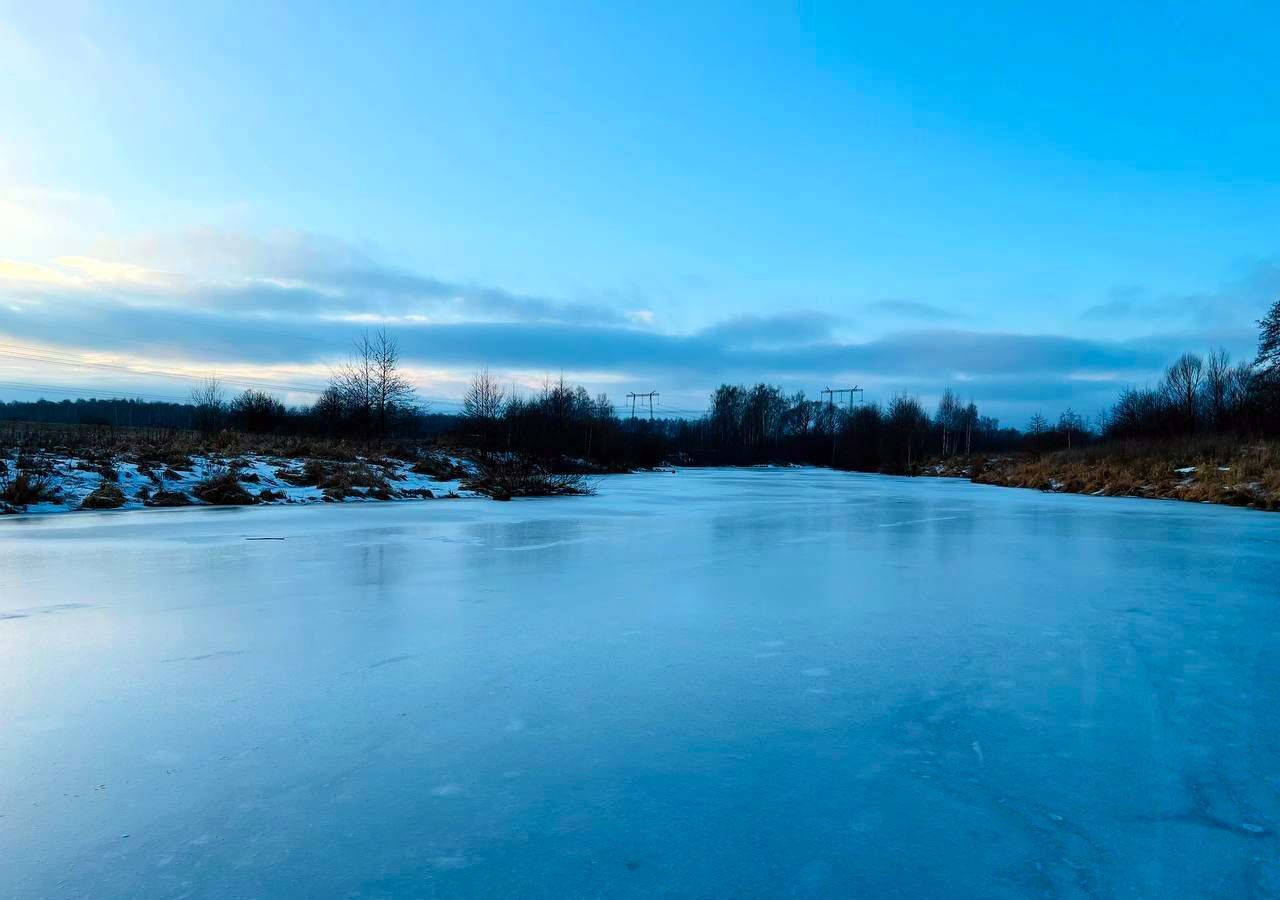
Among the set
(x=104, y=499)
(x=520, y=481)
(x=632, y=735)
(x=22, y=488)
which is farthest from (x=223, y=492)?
(x=632, y=735)

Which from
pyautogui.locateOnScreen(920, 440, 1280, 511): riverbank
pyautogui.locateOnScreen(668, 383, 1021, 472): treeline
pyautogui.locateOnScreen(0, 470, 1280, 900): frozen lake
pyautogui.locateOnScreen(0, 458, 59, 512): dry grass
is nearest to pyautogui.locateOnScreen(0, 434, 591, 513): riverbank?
pyautogui.locateOnScreen(0, 458, 59, 512): dry grass

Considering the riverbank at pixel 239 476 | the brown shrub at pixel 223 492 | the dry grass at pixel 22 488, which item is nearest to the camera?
the dry grass at pixel 22 488

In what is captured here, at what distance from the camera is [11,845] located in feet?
→ 5.09

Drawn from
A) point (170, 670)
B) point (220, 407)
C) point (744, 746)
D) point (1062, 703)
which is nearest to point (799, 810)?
point (744, 746)

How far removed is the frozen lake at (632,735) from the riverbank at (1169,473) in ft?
34.7

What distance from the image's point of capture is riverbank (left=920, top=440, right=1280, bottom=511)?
43.9 feet

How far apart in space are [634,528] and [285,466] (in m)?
8.06

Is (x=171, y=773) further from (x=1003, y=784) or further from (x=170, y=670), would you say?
(x=1003, y=784)

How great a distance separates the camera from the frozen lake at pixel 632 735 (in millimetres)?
1530

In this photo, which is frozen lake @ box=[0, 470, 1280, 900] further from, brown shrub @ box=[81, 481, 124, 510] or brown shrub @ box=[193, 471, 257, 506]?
brown shrub @ box=[193, 471, 257, 506]

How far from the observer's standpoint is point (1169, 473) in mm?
16250

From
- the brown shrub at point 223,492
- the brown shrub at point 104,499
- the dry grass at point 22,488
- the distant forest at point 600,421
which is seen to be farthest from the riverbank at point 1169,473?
the dry grass at point 22,488

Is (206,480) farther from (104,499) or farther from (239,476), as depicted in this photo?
(104,499)

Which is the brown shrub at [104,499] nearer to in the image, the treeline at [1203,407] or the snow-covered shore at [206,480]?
the snow-covered shore at [206,480]
